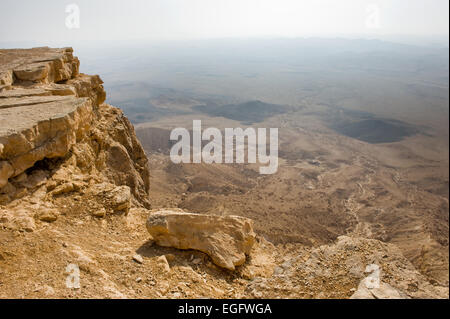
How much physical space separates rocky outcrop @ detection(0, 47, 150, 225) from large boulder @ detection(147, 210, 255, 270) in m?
1.27

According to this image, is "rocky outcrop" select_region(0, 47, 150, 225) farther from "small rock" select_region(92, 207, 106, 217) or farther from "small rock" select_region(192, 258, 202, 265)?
"small rock" select_region(192, 258, 202, 265)

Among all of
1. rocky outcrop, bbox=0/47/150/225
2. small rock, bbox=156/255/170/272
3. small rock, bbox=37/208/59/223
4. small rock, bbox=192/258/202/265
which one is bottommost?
small rock, bbox=192/258/202/265

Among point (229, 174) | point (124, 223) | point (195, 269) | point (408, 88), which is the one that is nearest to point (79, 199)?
point (124, 223)

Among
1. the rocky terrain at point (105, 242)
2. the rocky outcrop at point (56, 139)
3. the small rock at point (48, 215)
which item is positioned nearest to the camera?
the rocky terrain at point (105, 242)

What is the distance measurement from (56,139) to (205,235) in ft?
11.6

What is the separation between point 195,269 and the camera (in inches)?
176

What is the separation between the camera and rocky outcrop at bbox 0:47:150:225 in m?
5.00

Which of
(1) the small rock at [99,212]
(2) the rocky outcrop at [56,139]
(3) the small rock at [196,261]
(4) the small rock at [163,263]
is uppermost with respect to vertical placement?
(2) the rocky outcrop at [56,139]

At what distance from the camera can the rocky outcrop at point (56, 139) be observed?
16.4 ft

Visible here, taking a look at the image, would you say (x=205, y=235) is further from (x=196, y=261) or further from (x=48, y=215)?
(x=48, y=215)

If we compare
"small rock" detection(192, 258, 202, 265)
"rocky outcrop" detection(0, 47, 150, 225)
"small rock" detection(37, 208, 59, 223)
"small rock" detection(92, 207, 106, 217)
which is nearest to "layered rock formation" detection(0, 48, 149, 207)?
"rocky outcrop" detection(0, 47, 150, 225)

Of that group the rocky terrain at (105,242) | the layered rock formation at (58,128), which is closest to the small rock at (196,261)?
the rocky terrain at (105,242)

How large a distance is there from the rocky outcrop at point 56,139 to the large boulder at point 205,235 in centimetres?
127

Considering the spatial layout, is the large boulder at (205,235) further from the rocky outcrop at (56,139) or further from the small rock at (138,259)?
the rocky outcrop at (56,139)
